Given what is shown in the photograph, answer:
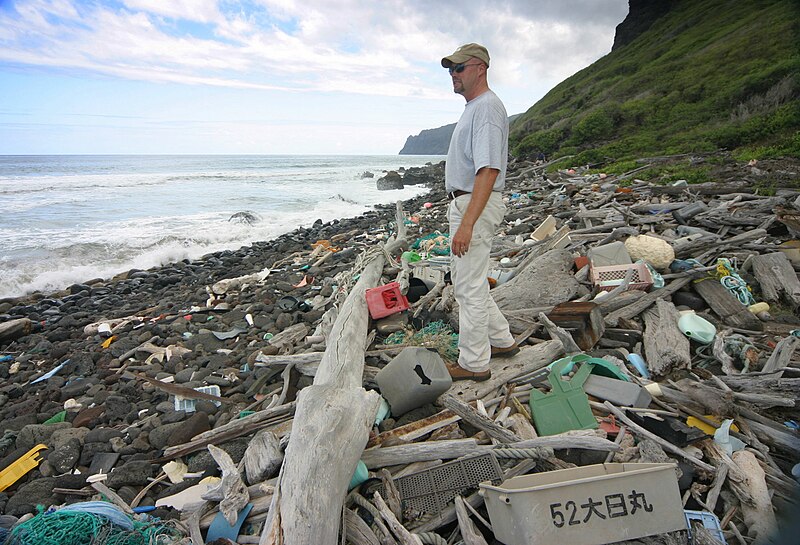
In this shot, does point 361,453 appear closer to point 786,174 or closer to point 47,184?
point 786,174

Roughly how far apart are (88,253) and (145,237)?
2.24 meters

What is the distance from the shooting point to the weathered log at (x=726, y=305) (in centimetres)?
418

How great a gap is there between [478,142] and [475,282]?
1185 mm

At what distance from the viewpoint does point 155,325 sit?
24.0 feet

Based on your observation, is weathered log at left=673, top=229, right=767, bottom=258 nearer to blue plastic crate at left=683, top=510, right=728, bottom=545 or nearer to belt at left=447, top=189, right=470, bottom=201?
belt at left=447, top=189, right=470, bottom=201

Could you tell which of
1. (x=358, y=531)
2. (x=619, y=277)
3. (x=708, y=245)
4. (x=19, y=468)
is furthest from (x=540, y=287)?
(x=19, y=468)

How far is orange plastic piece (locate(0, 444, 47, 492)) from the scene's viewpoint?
3615mm

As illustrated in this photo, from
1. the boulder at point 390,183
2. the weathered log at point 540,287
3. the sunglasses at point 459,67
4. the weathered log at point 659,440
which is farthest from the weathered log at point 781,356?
the boulder at point 390,183

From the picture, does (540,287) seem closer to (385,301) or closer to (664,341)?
(664,341)

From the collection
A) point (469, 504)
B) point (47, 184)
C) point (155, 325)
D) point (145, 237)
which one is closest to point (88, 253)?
Result: point (145, 237)

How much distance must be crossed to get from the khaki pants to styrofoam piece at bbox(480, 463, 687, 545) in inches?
64.9

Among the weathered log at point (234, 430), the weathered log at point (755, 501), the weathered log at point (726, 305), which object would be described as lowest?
the weathered log at point (234, 430)

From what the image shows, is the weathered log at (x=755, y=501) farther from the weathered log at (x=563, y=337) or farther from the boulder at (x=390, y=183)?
the boulder at (x=390, y=183)

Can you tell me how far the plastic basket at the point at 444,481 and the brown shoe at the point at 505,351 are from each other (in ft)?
4.45
